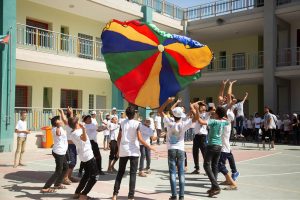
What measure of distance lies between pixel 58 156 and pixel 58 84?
1373 cm

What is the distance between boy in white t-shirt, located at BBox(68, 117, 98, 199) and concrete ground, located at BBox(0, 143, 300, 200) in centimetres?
41

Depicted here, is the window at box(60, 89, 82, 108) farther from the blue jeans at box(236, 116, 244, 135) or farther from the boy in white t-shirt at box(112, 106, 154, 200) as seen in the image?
the boy in white t-shirt at box(112, 106, 154, 200)

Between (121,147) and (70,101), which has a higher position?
(70,101)

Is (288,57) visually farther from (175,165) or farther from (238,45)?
(175,165)

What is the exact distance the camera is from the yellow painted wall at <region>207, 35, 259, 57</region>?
2536 cm

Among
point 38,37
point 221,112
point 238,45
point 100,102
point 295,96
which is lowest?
point 221,112

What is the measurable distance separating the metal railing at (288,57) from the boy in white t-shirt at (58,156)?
17355 mm

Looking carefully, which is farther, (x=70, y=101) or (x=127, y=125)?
(x=70, y=101)

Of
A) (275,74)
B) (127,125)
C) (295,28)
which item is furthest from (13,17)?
(295,28)

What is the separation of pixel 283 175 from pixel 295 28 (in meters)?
15.5

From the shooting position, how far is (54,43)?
18.2 meters

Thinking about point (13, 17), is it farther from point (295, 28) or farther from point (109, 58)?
point (295, 28)

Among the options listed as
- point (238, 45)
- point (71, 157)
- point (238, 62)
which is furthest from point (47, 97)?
point (238, 45)

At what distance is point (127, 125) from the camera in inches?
259
